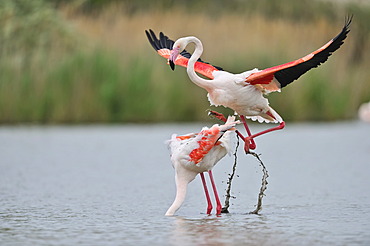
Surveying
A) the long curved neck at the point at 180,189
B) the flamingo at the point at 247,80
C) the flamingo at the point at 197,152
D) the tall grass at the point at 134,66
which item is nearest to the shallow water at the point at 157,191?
the long curved neck at the point at 180,189

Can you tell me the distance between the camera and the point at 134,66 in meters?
18.5

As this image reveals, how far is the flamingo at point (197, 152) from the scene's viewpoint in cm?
823

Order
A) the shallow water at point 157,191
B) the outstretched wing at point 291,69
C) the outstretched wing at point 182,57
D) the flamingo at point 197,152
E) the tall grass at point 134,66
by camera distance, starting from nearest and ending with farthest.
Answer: the shallow water at point 157,191, the flamingo at point 197,152, the outstretched wing at point 291,69, the outstretched wing at point 182,57, the tall grass at point 134,66

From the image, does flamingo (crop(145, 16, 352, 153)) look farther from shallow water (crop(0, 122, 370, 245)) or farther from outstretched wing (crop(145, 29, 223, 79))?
shallow water (crop(0, 122, 370, 245))

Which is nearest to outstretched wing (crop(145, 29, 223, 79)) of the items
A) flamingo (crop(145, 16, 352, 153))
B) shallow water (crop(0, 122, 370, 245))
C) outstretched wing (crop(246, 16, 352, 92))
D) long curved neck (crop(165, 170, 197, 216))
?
flamingo (crop(145, 16, 352, 153))

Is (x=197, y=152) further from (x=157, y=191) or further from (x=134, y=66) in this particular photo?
(x=134, y=66)

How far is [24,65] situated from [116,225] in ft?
35.2

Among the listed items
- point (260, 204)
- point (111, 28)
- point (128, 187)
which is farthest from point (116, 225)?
point (111, 28)

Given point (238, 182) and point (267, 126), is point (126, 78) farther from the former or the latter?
point (238, 182)

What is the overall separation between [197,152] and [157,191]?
80.2 inches

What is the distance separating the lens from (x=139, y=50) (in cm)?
1878

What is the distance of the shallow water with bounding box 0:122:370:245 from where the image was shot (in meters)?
7.31

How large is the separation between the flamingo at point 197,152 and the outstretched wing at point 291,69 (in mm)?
625

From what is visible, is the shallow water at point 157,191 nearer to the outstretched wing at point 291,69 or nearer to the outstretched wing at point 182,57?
the outstretched wing at point 291,69
